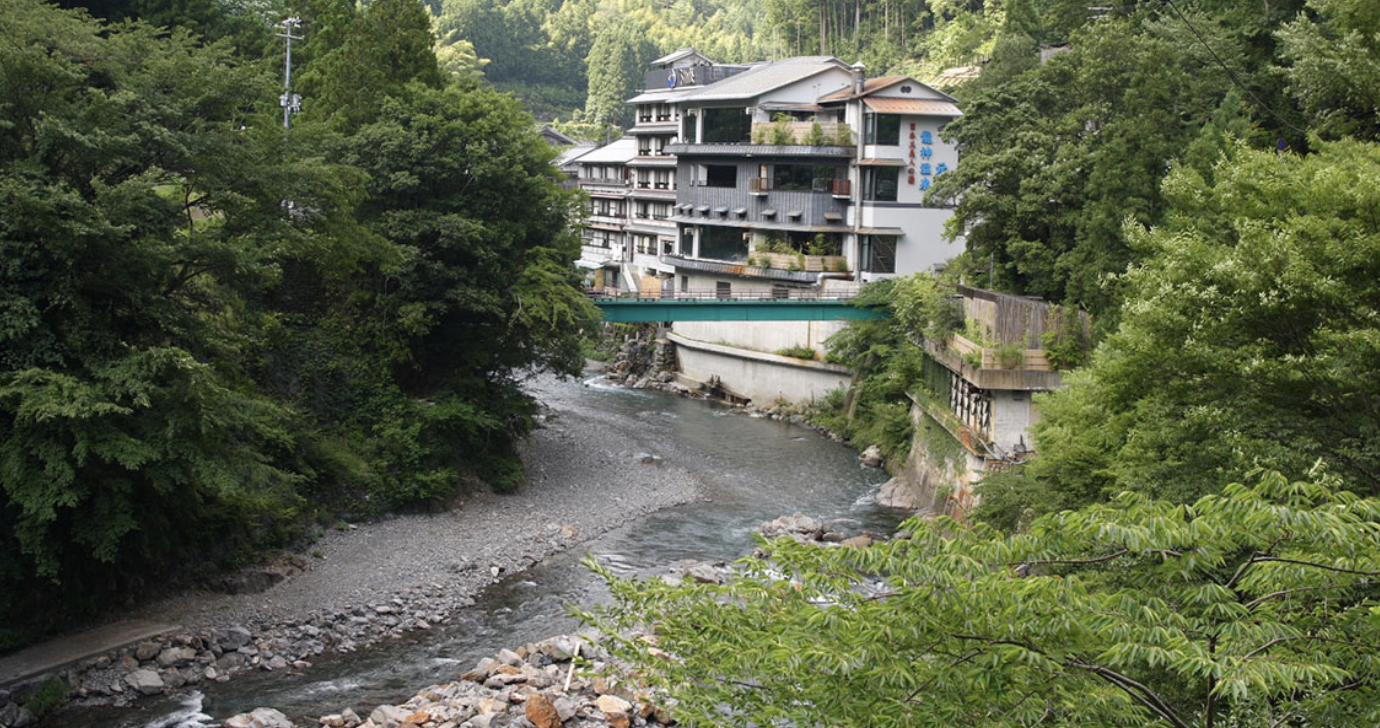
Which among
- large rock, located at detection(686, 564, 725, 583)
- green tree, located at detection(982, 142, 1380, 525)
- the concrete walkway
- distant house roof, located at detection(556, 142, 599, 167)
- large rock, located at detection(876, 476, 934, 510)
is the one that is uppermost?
distant house roof, located at detection(556, 142, 599, 167)

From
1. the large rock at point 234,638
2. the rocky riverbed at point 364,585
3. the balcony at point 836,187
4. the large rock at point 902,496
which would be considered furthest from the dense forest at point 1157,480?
the balcony at point 836,187

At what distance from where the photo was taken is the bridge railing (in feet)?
123

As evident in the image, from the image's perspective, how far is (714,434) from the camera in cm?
3906

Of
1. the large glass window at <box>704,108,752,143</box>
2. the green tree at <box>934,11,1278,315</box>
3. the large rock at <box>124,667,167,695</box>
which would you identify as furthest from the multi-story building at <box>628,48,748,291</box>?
the large rock at <box>124,667,167,695</box>

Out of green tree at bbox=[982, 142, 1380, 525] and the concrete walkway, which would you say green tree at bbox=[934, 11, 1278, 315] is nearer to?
green tree at bbox=[982, 142, 1380, 525]

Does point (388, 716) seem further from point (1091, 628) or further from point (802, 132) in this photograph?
point (802, 132)

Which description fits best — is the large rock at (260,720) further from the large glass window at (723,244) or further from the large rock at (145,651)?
the large glass window at (723,244)

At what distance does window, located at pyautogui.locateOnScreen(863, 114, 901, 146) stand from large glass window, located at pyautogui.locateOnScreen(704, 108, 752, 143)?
272 inches

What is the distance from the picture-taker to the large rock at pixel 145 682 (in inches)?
640

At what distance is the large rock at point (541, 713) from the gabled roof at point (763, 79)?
123 feet

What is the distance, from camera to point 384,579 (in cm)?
2159

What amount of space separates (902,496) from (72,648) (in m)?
20.5

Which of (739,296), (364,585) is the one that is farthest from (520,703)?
(739,296)

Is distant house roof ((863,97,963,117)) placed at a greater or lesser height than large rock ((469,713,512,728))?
greater
